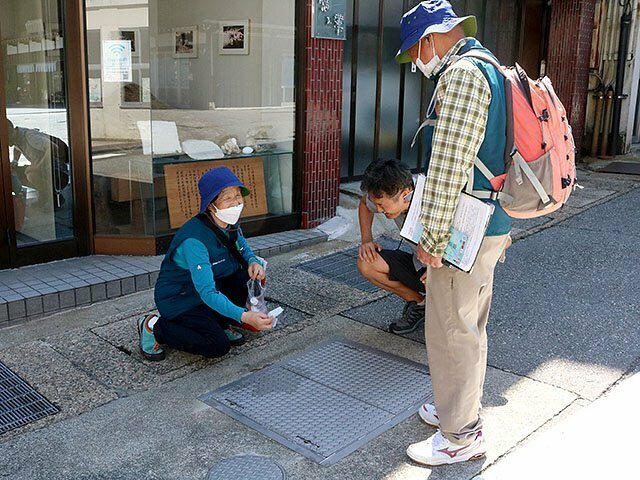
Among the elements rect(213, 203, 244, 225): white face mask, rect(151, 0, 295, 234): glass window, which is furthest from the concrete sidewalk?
rect(151, 0, 295, 234): glass window

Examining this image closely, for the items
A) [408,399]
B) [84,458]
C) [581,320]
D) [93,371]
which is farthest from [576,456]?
[93,371]

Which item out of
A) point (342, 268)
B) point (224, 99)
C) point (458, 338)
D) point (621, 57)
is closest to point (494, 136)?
point (458, 338)

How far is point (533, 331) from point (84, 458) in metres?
2.97

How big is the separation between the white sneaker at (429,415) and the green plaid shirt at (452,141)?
1.03m

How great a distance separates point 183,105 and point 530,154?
4.20m

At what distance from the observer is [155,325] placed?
3.96 meters

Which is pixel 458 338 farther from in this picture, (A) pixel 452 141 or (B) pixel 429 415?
(A) pixel 452 141

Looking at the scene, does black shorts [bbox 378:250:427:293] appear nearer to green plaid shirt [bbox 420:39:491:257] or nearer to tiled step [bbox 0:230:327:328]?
green plaid shirt [bbox 420:39:491:257]

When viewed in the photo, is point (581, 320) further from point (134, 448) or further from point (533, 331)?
point (134, 448)

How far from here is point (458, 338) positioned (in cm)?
287

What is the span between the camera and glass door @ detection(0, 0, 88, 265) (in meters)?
5.01

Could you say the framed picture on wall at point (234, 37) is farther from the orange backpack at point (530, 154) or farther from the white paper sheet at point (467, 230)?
the white paper sheet at point (467, 230)

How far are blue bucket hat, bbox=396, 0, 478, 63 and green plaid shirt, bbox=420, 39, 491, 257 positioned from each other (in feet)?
0.82

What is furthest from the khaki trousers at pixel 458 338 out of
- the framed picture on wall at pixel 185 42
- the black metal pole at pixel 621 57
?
the black metal pole at pixel 621 57
